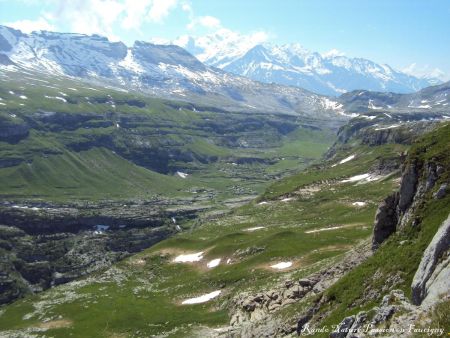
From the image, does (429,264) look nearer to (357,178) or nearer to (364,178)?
(364,178)

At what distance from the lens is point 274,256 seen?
94250mm

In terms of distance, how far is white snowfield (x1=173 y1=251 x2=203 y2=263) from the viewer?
393 ft

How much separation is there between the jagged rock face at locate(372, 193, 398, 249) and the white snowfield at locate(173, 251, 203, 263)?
6979cm

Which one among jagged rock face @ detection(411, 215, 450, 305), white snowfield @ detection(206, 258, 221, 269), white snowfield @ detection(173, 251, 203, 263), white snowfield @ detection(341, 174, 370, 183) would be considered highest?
jagged rock face @ detection(411, 215, 450, 305)

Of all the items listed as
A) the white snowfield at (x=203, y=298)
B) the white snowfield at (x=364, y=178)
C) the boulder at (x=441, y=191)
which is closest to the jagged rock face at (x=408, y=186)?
the boulder at (x=441, y=191)

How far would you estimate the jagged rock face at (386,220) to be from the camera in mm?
51281

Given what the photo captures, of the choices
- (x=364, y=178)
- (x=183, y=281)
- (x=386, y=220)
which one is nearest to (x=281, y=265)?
(x=183, y=281)

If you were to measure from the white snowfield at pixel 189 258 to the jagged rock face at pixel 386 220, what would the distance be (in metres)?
69.8

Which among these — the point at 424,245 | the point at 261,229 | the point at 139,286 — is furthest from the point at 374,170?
the point at 424,245

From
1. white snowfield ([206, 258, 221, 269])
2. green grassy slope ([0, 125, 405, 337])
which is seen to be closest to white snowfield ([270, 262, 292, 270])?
green grassy slope ([0, 125, 405, 337])

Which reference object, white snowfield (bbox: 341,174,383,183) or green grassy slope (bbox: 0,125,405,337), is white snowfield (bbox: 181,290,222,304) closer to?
green grassy slope (bbox: 0,125,405,337)

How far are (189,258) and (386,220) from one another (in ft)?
254

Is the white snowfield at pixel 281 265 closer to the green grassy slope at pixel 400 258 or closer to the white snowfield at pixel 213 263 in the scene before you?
the white snowfield at pixel 213 263

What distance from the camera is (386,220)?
52.0 metres
